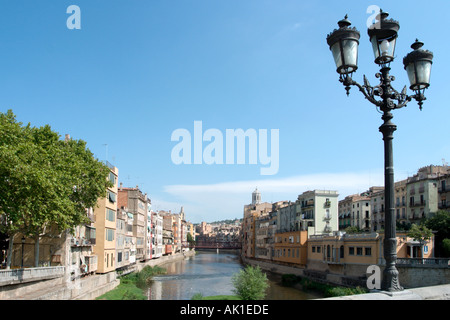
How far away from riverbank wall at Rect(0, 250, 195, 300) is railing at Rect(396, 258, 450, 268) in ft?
95.4

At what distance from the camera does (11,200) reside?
25297 millimetres

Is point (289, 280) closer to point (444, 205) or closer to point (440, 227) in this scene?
point (440, 227)

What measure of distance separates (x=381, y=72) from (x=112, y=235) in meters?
42.4

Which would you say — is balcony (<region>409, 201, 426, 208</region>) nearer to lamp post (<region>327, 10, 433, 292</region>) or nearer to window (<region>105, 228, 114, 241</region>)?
window (<region>105, 228, 114, 241</region>)

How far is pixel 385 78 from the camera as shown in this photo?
7.51 metres

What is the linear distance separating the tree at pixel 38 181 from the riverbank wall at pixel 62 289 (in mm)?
3695

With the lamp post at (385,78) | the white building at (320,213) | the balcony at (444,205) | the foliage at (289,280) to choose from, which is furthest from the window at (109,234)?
the balcony at (444,205)

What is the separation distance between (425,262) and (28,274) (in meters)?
34.2

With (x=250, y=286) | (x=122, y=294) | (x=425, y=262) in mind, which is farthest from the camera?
(x=122, y=294)

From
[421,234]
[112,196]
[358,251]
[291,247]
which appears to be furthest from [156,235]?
[421,234]

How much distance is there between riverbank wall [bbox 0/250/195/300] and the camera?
25312mm

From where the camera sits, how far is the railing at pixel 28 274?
24047 millimetres
